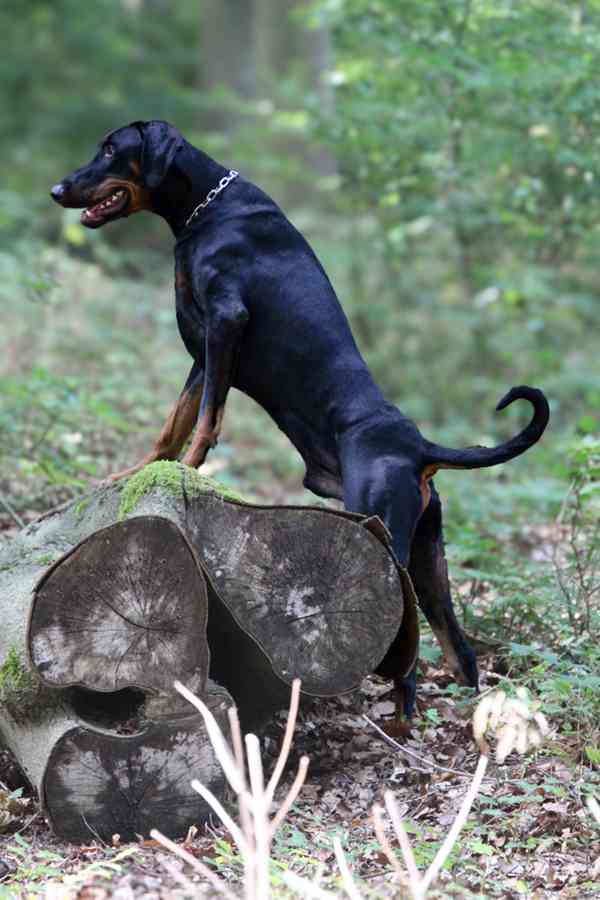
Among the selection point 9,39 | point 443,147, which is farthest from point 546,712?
point 9,39

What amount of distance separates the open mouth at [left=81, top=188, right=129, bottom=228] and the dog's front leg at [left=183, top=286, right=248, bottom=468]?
52 centimetres

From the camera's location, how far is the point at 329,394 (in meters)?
4.32

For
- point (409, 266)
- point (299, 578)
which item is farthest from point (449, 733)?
point (409, 266)

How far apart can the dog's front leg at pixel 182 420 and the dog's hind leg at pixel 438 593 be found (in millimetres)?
1036

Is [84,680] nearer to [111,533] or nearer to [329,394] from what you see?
[111,533]

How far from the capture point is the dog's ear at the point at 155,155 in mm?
4363

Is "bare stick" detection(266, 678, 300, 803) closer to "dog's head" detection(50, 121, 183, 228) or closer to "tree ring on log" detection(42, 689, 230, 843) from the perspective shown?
"tree ring on log" detection(42, 689, 230, 843)

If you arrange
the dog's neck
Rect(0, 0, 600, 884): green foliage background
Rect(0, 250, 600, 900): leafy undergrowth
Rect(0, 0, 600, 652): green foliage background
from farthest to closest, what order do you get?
Rect(0, 0, 600, 652): green foliage background < Rect(0, 0, 600, 884): green foliage background < the dog's neck < Rect(0, 250, 600, 900): leafy undergrowth

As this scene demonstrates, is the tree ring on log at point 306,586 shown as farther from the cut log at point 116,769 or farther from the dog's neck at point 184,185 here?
the dog's neck at point 184,185

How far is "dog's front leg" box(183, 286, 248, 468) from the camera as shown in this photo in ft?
14.1

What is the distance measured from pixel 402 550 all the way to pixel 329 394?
2.27ft

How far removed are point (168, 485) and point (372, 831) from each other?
137 cm

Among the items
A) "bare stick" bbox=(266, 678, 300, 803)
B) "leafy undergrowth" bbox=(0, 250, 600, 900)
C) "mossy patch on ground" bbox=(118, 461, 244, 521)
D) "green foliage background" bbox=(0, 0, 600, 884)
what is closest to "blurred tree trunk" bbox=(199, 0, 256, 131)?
"green foliage background" bbox=(0, 0, 600, 884)

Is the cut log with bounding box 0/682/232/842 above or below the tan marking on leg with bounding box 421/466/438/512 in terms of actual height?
below
